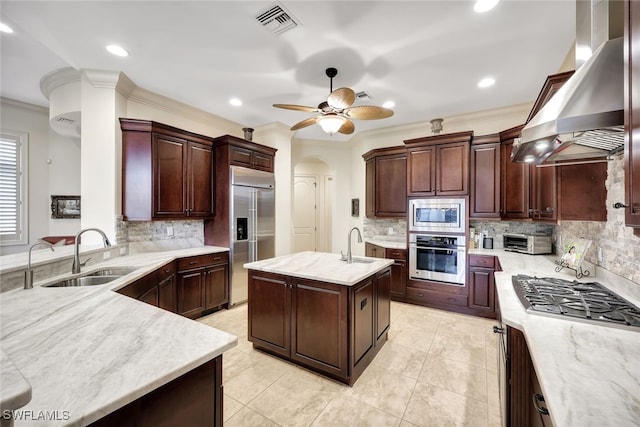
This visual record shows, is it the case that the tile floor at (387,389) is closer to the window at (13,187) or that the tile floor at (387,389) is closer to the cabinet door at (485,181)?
the cabinet door at (485,181)

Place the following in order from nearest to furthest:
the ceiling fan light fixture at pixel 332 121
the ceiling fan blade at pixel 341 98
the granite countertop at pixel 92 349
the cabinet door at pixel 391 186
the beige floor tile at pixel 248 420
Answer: the granite countertop at pixel 92 349, the beige floor tile at pixel 248 420, the ceiling fan blade at pixel 341 98, the ceiling fan light fixture at pixel 332 121, the cabinet door at pixel 391 186

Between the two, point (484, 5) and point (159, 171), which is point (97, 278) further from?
point (484, 5)

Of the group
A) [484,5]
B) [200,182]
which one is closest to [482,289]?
[484,5]

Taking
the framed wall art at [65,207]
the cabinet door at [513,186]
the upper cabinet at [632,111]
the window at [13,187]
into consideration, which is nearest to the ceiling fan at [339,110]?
the upper cabinet at [632,111]

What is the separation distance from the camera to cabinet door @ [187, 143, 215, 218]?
3.56 meters

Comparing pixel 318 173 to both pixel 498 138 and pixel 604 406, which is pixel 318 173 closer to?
pixel 498 138

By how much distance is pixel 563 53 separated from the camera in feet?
8.18

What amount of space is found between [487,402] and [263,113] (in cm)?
436

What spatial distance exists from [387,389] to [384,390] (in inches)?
1.2

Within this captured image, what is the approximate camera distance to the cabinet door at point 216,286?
11.3 ft

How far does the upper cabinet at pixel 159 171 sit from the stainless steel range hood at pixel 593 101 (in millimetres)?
3643

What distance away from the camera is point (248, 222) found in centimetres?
395

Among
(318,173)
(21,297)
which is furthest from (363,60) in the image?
(318,173)

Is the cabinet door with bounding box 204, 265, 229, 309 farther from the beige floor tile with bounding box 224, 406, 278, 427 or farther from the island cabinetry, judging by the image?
the island cabinetry
